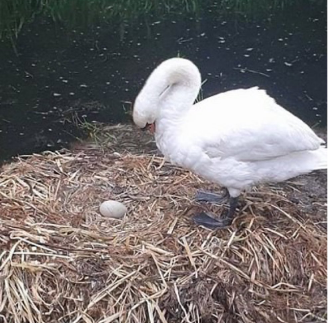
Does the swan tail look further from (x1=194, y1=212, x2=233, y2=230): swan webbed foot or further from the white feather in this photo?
(x1=194, y1=212, x2=233, y2=230): swan webbed foot

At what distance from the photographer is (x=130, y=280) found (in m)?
2.84

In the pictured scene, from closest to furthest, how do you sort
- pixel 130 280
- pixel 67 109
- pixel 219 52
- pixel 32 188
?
pixel 130 280, pixel 32 188, pixel 67 109, pixel 219 52

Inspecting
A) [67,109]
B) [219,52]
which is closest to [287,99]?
[219,52]

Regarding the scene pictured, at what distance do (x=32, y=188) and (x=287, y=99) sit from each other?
1844 millimetres

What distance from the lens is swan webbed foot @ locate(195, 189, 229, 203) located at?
332 cm

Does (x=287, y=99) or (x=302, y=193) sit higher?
(x=302, y=193)

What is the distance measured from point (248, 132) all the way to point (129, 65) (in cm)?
235

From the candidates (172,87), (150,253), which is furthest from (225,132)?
(150,253)

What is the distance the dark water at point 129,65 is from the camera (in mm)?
4520

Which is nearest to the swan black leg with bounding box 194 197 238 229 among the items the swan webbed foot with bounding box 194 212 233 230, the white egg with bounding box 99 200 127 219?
the swan webbed foot with bounding box 194 212 233 230

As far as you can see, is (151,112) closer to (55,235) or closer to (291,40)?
(55,235)

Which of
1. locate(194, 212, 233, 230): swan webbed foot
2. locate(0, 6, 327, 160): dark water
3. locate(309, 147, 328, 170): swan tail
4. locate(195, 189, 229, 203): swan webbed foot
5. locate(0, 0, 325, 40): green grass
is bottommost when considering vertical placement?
locate(0, 0, 325, 40): green grass

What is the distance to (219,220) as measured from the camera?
3.18 metres

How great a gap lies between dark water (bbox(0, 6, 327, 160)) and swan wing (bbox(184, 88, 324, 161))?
142 centimetres
